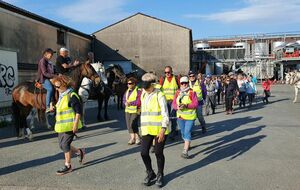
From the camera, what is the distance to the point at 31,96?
30.2 ft

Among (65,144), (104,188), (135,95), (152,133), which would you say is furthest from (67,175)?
(135,95)

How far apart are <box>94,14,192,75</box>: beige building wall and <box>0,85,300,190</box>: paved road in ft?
86.6

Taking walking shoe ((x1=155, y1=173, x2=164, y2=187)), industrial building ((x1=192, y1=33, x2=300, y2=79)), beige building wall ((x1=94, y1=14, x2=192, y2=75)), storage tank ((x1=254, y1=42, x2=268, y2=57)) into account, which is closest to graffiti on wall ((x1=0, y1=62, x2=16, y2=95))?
walking shoe ((x1=155, y1=173, x2=164, y2=187))

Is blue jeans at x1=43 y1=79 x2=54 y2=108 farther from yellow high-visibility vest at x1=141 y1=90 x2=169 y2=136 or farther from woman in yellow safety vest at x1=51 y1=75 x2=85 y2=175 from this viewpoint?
yellow high-visibility vest at x1=141 y1=90 x2=169 y2=136

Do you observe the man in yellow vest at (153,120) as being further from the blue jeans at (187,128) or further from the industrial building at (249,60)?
the industrial building at (249,60)

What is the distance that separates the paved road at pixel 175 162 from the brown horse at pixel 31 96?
2.05 feet

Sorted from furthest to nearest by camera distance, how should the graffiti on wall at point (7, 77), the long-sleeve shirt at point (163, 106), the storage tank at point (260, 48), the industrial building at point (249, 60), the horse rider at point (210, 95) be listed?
1. the storage tank at point (260, 48)
2. the industrial building at point (249, 60)
3. the horse rider at point (210, 95)
4. the graffiti on wall at point (7, 77)
5. the long-sleeve shirt at point (163, 106)

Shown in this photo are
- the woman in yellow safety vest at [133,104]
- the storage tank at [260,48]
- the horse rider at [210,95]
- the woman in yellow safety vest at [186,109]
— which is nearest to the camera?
the woman in yellow safety vest at [186,109]

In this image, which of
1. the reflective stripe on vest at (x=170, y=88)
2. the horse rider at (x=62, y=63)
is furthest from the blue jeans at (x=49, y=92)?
the reflective stripe on vest at (x=170, y=88)

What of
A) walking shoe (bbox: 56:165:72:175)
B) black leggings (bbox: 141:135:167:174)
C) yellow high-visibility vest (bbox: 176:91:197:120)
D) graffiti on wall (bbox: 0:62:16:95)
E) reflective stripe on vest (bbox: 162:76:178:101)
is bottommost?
walking shoe (bbox: 56:165:72:175)

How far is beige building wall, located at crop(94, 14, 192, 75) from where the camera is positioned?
3603cm

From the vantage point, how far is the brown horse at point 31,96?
9000 millimetres

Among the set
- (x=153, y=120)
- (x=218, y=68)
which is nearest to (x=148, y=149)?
(x=153, y=120)

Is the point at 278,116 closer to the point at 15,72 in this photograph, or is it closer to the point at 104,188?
the point at 104,188
